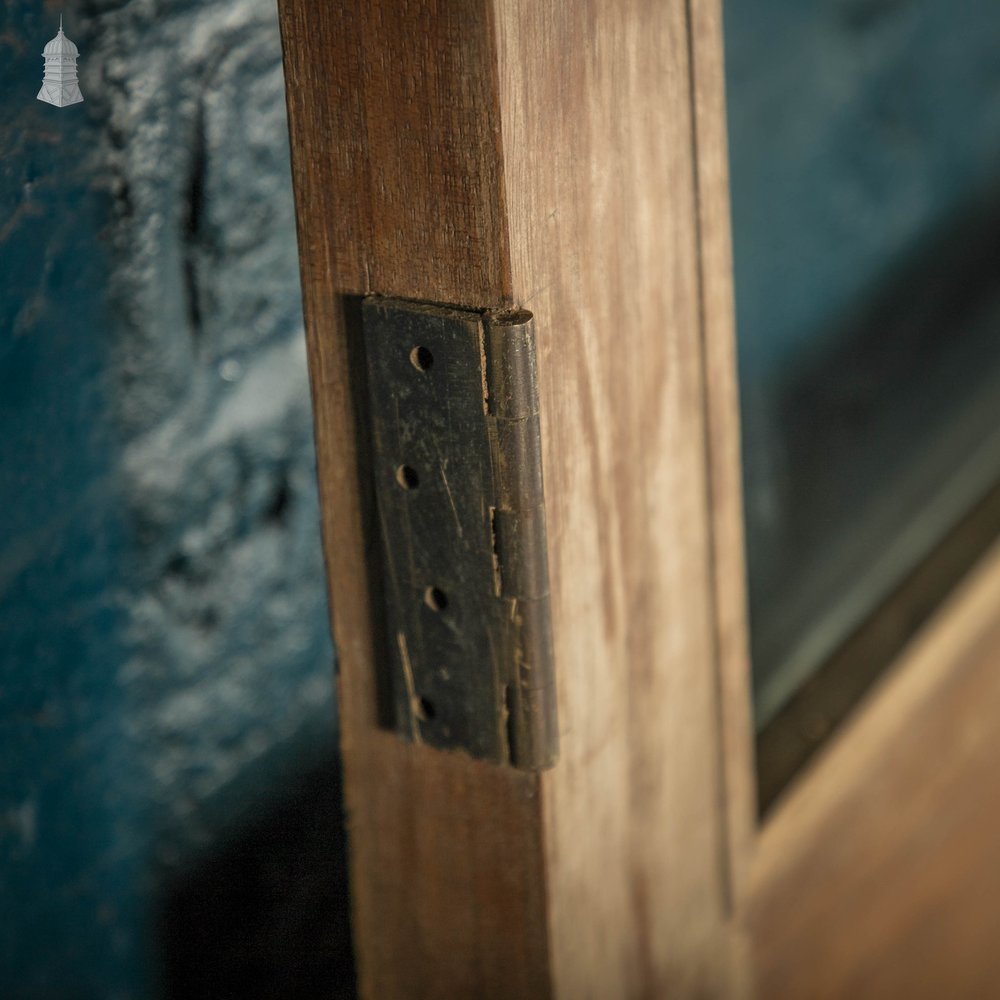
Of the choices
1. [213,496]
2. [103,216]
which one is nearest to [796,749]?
[213,496]

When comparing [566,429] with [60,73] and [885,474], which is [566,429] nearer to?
[60,73]

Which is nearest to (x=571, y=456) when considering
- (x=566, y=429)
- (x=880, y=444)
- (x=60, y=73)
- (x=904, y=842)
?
(x=566, y=429)

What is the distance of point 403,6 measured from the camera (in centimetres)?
43

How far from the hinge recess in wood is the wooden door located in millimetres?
15

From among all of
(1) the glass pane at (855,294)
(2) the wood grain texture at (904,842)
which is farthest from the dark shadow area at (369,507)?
(1) the glass pane at (855,294)

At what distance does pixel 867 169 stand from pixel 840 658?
0.36 meters

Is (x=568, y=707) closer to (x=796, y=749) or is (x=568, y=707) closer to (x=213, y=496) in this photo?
A: (x=213, y=496)

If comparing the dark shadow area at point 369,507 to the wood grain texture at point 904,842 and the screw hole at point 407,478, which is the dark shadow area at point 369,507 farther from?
the wood grain texture at point 904,842

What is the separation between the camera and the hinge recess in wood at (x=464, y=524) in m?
0.46

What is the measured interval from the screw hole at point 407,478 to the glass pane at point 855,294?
46cm

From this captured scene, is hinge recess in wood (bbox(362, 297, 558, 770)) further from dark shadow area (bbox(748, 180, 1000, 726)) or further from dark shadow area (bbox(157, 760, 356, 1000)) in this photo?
Answer: dark shadow area (bbox(748, 180, 1000, 726))

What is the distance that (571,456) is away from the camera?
19.7 inches

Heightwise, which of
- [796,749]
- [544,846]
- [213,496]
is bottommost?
[796,749]

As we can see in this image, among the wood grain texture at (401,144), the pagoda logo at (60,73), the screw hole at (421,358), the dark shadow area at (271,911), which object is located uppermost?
the pagoda logo at (60,73)
